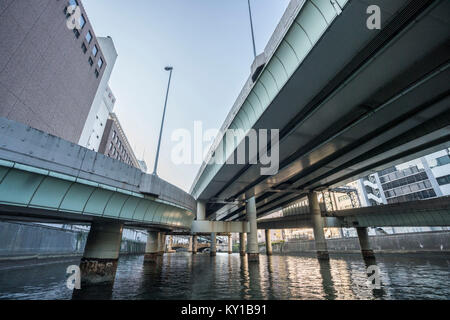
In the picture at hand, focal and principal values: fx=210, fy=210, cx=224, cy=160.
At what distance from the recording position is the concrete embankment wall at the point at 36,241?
26.5m

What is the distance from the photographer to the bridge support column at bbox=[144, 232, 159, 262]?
121 ft

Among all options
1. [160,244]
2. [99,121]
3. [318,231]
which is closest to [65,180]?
[318,231]

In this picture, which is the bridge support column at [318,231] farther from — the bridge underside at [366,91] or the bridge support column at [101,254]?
the bridge support column at [101,254]

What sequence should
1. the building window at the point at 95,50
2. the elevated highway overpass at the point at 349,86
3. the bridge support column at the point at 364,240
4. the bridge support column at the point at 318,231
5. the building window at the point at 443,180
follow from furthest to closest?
1. the building window at the point at 443,180
2. the bridge support column at the point at 364,240
3. the building window at the point at 95,50
4. the bridge support column at the point at 318,231
5. the elevated highway overpass at the point at 349,86

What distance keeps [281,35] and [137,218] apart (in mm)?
14006

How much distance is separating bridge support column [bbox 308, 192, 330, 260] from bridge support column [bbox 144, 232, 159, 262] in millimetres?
28755

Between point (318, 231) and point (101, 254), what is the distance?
113 ft

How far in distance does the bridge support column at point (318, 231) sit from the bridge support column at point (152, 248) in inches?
1132

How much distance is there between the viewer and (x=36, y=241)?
31.4 meters

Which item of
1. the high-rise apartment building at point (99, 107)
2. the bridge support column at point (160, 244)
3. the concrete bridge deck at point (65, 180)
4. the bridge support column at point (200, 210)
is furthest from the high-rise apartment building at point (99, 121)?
the concrete bridge deck at point (65, 180)

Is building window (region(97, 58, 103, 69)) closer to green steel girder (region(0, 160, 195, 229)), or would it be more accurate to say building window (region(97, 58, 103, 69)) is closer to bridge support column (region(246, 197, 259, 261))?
green steel girder (region(0, 160, 195, 229))

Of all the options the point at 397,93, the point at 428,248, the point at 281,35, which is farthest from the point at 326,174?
the point at 428,248

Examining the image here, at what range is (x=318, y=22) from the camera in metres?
8.31
